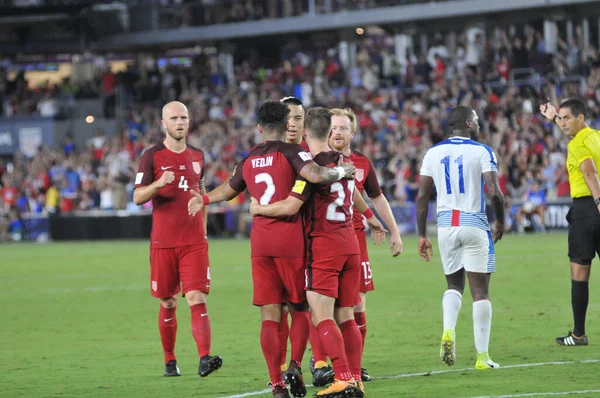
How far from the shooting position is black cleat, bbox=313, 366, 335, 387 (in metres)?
9.09

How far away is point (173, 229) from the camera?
10727 mm

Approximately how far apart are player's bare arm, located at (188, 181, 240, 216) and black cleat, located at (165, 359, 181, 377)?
1.38m

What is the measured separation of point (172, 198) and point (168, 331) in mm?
1219

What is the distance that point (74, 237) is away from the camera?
38.8 metres

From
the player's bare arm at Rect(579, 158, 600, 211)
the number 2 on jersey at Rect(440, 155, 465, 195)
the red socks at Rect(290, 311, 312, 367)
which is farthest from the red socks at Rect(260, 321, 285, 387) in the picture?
the player's bare arm at Rect(579, 158, 600, 211)

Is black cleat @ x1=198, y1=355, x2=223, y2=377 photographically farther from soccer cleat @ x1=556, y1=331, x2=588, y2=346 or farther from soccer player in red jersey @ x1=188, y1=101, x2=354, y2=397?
soccer cleat @ x1=556, y1=331, x2=588, y2=346

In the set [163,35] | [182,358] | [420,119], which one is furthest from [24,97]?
[182,358]

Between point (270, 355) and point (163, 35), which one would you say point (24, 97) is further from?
point (270, 355)

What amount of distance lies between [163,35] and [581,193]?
3952 centimetres

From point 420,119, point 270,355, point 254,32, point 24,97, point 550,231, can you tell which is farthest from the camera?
point 24,97

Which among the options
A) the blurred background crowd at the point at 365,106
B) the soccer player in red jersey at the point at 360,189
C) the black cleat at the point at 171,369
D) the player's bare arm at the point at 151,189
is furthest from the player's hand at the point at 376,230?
the blurred background crowd at the point at 365,106

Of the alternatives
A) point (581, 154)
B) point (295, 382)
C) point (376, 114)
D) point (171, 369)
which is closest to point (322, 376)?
point (295, 382)

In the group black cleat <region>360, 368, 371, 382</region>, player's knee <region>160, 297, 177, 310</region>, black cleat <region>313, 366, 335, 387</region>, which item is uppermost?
player's knee <region>160, 297, 177, 310</region>

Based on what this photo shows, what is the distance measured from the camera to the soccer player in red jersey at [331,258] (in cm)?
848
